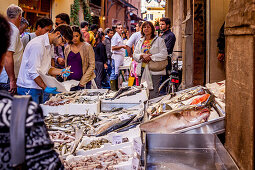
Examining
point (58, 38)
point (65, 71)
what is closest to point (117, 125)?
point (65, 71)

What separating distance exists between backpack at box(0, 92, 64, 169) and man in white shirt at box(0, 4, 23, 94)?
4.13 meters

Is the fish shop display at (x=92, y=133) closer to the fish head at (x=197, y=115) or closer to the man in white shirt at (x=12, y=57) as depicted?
the fish head at (x=197, y=115)

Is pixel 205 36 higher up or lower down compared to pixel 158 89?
higher up

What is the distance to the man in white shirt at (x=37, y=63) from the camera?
512cm

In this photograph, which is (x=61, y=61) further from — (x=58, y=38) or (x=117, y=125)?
(x=117, y=125)

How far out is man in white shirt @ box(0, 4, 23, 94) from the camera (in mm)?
5434

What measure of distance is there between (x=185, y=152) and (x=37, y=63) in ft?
9.26

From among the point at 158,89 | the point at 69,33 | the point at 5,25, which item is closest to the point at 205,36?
the point at 158,89

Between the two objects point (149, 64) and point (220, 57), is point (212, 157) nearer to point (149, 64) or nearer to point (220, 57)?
point (220, 57)

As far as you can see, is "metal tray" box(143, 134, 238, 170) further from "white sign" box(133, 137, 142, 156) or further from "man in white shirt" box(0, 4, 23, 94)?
"man in white shirt" box(0, 4, 23, 94)

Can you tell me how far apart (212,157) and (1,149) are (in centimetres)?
201

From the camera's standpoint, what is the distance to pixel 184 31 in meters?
8.85

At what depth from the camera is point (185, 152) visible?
315cm

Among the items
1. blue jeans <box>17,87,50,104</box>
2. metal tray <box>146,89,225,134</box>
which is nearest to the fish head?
metal tray <box>146,89,225,134</box>
